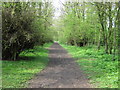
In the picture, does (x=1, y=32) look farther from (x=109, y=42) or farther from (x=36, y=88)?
(x=109, y=42)

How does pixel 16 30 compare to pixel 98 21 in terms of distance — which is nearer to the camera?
pixel 16 30

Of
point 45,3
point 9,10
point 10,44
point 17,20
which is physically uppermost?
point 45,3

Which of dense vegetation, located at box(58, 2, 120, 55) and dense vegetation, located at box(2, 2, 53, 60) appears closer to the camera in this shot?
dense vegetation, located at box(2, 2, 53, 60)

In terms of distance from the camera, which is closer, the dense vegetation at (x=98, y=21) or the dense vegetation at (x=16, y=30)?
the dense vegetation at (x=16, y=30)

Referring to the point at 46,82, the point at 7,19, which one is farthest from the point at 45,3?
the point at 46,82

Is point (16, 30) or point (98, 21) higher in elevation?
point (98, 21)

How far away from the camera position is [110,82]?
6.07 metres

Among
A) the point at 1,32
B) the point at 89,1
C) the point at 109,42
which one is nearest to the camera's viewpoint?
the point at 1,32

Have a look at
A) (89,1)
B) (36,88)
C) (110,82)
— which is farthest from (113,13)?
(36,88)

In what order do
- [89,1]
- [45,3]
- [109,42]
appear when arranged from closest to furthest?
[89,1] < [109,42] < [45,3]

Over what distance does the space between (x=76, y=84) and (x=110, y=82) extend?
147 cm

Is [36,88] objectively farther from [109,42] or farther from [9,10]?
[109,42]

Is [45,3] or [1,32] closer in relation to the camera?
[1,32]

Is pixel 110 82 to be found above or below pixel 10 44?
below
